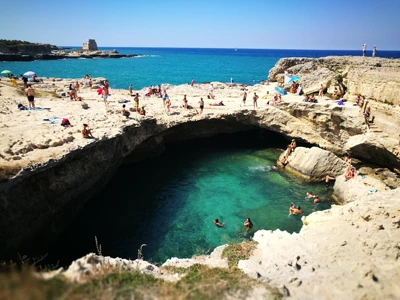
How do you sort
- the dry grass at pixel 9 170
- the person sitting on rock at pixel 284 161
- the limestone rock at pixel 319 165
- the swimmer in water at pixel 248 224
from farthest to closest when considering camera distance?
the person sitting on rock at pixel 284 161 < the limestone rock at pixel 319 165 < the swimmer in water at pixel 248 224 < the dry grass at pixel 9 170

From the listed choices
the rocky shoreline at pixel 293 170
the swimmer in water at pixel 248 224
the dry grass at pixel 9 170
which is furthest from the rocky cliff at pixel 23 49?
the swimmer in water at pixel 248 224

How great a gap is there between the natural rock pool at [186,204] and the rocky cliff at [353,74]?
346 inches

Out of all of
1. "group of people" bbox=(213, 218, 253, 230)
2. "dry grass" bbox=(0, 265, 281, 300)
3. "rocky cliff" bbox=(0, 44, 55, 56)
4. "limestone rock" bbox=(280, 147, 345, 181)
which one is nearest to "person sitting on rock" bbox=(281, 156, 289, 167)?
"limestone rock" bbox=(280, 147, 345, 181)

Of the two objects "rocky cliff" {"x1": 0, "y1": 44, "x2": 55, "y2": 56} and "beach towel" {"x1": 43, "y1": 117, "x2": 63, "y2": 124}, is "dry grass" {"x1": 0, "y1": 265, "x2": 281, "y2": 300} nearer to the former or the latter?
"beach towel" {"x1": 43, "y1": 117, "x2": 63, "y2": 124}

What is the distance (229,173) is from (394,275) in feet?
48.5

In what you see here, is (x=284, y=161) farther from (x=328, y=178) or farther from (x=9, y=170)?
(x=9, y=170)

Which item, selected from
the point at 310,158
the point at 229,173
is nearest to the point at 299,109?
the point at 310,158

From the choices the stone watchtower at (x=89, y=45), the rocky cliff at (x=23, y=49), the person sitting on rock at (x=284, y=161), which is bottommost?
the person sitting on rock at (x=284, y=161)

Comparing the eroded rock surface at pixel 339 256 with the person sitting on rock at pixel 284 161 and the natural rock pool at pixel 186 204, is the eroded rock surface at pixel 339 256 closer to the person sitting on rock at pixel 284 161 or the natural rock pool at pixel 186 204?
the natural rock pool at pixel 186 204

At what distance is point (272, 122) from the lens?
25375 mm

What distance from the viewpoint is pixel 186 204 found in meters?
18.7

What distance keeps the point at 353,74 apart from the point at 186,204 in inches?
799

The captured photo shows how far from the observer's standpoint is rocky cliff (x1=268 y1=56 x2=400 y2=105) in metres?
20.8

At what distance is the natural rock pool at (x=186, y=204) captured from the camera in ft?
49.6
